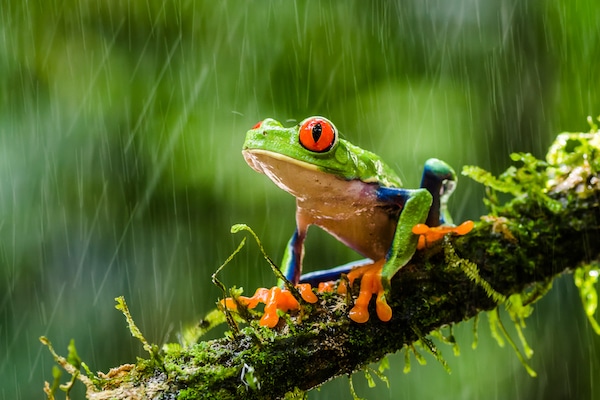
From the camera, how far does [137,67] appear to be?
5566 mm

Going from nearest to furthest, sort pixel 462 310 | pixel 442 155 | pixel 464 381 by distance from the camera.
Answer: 1. pixel 462 310
2. pixel 442 155
3. pixel 464 381

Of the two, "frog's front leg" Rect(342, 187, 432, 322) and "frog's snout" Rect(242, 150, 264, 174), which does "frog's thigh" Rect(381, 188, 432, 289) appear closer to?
"frog's front leg" Rect(342, 187, 432, 322)

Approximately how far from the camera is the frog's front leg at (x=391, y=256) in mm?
1922

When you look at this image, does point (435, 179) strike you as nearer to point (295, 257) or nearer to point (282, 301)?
point (295, 257)

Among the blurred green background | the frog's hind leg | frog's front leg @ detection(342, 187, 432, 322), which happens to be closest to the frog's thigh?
frog's front leg @ detection(342, 187, 432, 322)

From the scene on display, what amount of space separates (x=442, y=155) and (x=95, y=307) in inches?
143

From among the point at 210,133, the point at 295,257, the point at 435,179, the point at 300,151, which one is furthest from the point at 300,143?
the point at 210,133

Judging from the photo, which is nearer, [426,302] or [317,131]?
[426,302]

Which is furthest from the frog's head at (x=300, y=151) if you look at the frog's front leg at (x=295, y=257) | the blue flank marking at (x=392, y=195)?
the frog's front leg at (x=295, y=257)

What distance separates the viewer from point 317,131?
Answer: 2.18 meters

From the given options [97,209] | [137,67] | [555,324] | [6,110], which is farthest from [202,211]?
[555,324]

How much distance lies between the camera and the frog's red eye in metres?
2.16

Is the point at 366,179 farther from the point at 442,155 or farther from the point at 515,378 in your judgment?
the point at 515,378

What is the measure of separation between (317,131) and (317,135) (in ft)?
0.06
